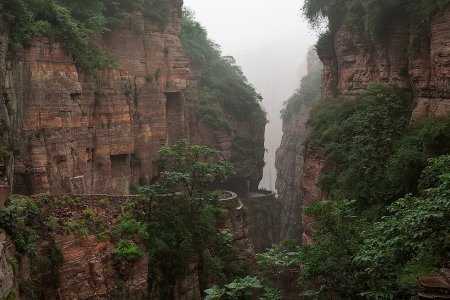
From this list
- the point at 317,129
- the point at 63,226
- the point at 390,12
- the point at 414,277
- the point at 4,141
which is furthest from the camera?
the point at 317,129

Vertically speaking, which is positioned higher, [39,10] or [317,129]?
[39,10]

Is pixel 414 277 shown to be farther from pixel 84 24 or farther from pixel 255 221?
pixel 255 221

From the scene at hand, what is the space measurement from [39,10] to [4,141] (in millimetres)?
7340

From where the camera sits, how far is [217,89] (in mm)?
38250

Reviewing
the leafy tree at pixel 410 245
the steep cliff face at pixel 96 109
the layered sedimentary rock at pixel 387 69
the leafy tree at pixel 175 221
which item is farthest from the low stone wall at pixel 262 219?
the leafy tree at pixel 410 245

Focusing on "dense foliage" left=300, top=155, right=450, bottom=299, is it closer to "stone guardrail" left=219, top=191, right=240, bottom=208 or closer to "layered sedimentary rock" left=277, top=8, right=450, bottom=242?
"layered sedimentary rock" left=277, top=8, right=450, bottom=242

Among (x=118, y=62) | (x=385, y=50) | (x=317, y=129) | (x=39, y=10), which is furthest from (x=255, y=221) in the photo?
(x=39, y=10)

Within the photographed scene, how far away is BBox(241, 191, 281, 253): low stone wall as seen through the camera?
36531 millimetres

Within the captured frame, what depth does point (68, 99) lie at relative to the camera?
19172 millimetres

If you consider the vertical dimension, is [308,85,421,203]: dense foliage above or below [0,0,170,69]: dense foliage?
below

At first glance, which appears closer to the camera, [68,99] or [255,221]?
[68,99]

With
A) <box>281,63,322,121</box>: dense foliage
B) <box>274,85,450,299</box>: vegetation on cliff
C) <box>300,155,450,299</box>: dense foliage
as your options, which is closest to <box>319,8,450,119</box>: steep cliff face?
<box>274,85,450,299</box>: vegetation on cliff

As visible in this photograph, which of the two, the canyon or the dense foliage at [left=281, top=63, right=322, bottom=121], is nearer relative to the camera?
the canyon

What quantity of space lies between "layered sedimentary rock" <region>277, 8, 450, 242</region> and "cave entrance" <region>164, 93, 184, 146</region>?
9.65 m
